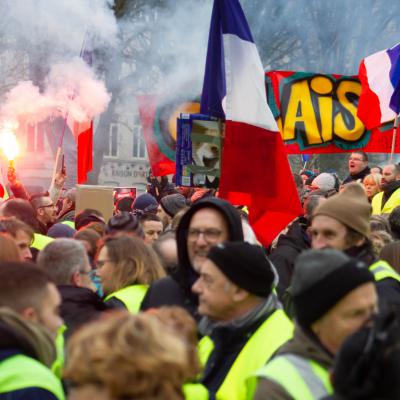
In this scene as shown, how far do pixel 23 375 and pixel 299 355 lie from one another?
0.90 meters

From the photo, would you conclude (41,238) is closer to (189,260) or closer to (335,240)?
(189,260)

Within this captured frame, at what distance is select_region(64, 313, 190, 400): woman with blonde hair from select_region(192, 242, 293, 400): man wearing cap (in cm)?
103

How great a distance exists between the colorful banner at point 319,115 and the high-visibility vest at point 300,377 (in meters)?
6.00

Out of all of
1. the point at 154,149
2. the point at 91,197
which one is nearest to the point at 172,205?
the point at 91,197

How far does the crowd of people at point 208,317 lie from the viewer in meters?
1.97

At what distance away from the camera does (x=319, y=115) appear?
8.59 metres

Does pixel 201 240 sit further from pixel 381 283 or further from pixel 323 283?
pixel 323 283

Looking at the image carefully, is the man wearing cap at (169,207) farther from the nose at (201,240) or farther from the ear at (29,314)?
the ear at (29,314)

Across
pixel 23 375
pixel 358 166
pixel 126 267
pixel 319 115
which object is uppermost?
pixel 319 115

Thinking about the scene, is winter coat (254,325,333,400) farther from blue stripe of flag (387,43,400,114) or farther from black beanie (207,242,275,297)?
blue stripe of flag (387,43,400,114)

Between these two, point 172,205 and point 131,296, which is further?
point 172,205

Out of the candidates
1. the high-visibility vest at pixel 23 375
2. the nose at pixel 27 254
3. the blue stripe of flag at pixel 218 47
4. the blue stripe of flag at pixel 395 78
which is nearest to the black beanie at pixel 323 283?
the high-visibility vest at pixel 23 375

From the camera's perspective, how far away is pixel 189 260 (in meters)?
3.88

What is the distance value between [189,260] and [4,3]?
419 inches
